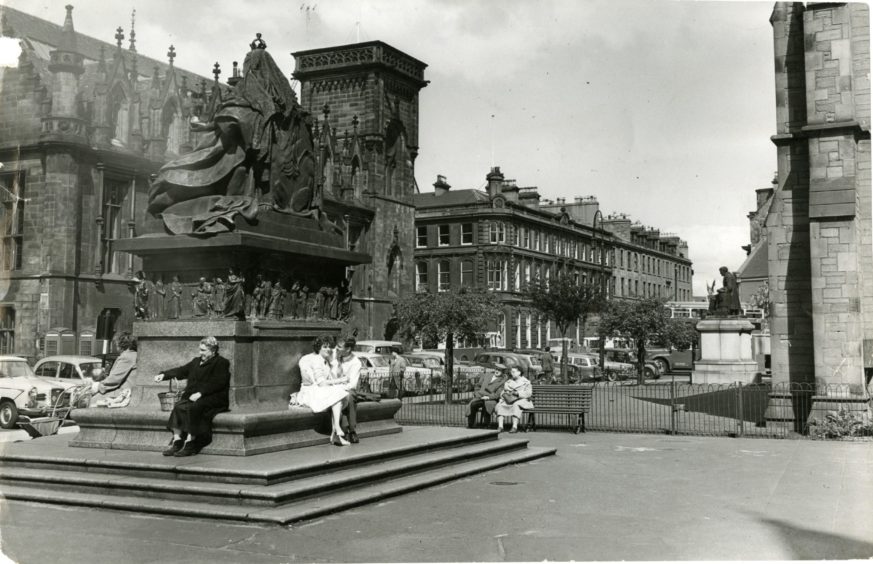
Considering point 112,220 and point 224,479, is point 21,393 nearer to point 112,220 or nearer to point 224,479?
point 224,479

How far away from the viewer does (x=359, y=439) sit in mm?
11695

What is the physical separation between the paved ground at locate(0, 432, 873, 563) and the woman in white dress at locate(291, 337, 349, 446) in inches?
69.6

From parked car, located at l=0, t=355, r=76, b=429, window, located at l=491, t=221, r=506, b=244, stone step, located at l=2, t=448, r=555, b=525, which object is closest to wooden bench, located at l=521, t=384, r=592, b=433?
stone step, located at l=2, t=448, r=555, b=525

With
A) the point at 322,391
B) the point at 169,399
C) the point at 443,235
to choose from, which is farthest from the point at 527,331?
the point at 169,399

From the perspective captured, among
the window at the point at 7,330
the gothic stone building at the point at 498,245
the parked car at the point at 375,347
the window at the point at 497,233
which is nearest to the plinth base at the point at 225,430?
the parked car at the point at 375,347

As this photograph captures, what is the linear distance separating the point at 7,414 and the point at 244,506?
539 inches

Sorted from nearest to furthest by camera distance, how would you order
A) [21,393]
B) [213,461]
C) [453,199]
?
[213,461] < [21,393] < [453,199]

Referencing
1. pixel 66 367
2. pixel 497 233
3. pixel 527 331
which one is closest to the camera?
pixel 66 367

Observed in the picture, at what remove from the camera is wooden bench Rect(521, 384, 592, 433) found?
1767 cm

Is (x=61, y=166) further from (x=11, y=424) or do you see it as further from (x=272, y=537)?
(x=272, y=537)

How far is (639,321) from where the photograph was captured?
1645 inches

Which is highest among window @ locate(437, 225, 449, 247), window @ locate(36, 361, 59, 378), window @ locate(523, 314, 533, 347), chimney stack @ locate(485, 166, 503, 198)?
chimney stack @ locate(485, 166, 503, 198)

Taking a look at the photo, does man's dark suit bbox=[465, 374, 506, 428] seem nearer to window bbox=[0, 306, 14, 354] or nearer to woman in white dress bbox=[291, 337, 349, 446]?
woman in white dress bbox=[291, 337, 349, 446]

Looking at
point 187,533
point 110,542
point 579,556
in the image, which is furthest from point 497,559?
point 110,542
